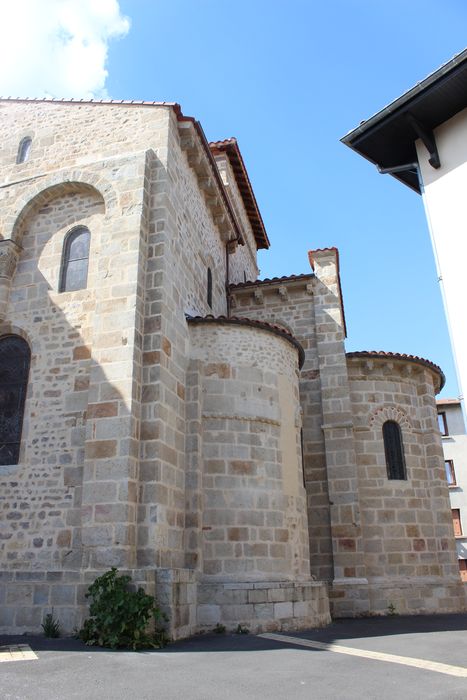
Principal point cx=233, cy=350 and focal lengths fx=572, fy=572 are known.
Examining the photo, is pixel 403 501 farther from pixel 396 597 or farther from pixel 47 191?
pixel 47 191

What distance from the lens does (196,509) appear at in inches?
369

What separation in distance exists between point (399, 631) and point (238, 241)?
10.3 meters

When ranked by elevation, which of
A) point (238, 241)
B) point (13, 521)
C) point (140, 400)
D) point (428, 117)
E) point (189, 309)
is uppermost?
point (238, 241)

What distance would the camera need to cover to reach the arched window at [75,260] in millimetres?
10328

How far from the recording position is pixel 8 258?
10.6 m

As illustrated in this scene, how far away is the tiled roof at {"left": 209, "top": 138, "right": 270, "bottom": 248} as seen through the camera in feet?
59.7

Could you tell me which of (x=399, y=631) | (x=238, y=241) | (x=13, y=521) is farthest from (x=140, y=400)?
(x=238, y=241)

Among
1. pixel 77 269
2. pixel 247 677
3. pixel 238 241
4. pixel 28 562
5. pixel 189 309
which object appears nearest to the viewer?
pixel 247 677

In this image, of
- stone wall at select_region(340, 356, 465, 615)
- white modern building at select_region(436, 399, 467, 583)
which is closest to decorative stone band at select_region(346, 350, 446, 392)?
stone wall at select_region(340, 356, 465, 615)

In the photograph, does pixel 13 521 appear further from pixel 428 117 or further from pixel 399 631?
pixel 428 117

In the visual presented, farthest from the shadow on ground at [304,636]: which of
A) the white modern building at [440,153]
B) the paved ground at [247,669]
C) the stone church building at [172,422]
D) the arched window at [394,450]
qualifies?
the white modern building at [440,153]

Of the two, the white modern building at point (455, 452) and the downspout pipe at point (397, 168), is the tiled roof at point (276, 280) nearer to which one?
the downspout pipe at point (397, 168)

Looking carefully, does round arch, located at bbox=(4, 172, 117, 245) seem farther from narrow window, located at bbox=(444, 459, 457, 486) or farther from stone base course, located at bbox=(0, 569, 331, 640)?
narrow window, located at bbox=(444, 459, 457, 486)

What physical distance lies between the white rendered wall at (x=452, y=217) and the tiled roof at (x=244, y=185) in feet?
36.9
